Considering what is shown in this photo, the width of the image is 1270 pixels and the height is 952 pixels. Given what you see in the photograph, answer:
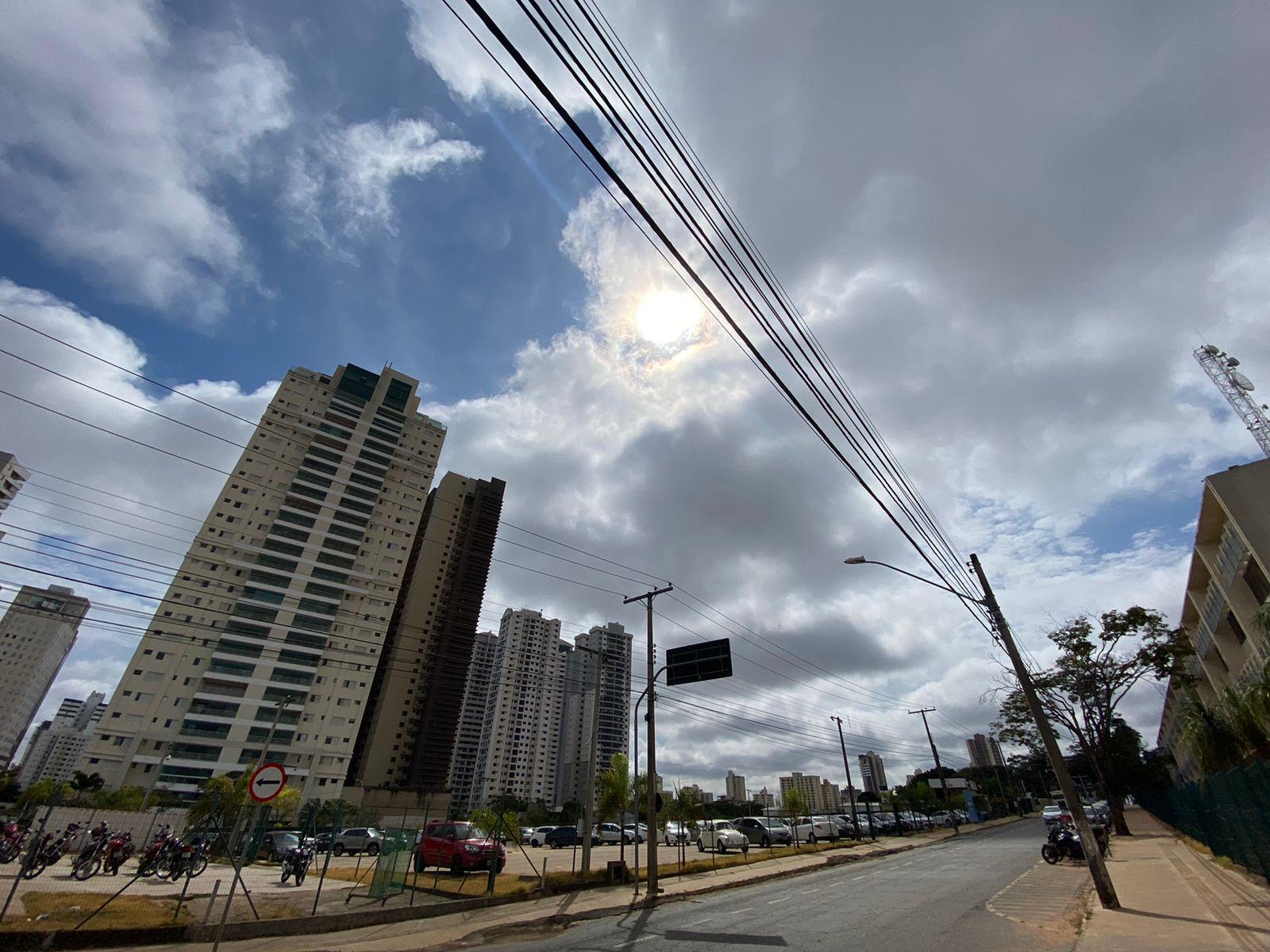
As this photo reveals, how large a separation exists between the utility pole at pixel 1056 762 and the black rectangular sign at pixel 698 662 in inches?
372

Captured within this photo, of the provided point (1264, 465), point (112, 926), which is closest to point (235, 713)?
point (112, 926)

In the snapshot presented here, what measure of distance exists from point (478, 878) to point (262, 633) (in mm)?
71761

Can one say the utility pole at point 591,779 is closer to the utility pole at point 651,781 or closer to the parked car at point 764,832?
the utility pole at point 651,781

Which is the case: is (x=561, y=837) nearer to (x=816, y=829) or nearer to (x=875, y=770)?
(x=816, y=829)

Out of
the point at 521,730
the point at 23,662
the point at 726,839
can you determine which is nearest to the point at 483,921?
the point at 726,839

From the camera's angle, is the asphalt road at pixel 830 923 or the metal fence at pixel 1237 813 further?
the metal fence at pixel 1237 813

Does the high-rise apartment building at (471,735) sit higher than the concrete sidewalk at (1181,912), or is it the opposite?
the high-rise apartment building at (471,735)

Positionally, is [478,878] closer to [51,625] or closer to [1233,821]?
[1233,821]

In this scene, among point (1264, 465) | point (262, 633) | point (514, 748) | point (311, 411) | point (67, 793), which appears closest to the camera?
point (1264, 465)

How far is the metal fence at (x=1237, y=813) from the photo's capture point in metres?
12.0

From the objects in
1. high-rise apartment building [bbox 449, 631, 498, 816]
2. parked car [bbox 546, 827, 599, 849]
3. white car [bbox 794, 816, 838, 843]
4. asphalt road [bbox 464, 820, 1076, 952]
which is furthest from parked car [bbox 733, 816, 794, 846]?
high-rise apartment building [bbox 449, 631, 498, 816]


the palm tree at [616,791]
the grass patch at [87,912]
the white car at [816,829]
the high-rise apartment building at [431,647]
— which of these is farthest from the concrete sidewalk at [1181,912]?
the high-rise apartment building at [431,647]

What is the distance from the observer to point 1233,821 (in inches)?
614

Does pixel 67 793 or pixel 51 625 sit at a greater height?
pixel 51 625
